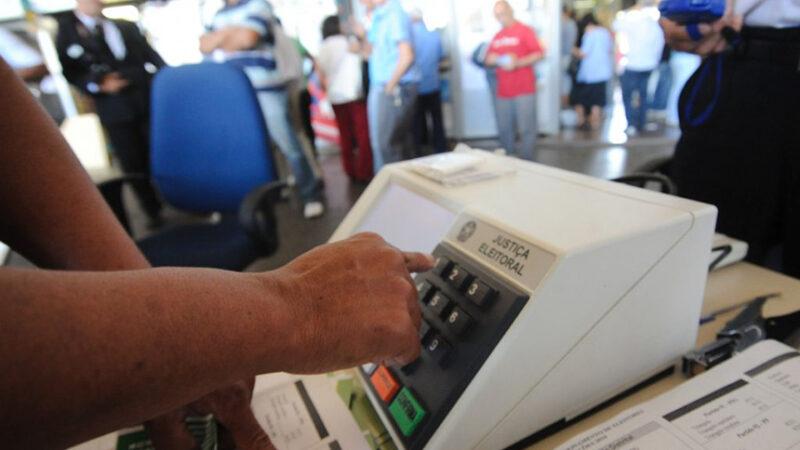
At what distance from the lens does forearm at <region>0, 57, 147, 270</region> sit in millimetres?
520

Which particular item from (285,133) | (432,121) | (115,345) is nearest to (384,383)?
(115,345)

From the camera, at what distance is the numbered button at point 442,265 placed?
483 millimetres

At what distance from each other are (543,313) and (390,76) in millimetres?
2332

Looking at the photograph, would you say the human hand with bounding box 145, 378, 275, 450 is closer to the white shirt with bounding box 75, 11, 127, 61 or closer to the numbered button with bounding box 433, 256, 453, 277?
the numbered button with bounding box 433, 256, 453, 277

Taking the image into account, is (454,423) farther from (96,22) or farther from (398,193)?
(96,22)

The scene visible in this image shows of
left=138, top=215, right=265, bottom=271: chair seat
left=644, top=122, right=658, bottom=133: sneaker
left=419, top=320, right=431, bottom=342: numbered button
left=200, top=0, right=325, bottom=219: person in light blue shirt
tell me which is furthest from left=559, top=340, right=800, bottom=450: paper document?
left=644, top=122, right=658, bottom=133: sneaker

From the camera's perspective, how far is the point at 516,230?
445mm

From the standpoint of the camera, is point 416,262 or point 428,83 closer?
point 416,262

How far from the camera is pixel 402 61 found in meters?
2.47

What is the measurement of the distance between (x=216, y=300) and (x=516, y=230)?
0.28 metres

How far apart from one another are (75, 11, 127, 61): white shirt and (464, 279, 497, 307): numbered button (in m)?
2.75

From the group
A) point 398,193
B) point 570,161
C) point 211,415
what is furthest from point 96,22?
point 570,161

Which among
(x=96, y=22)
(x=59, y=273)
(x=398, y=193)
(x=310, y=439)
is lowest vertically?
(x=310, y=439)

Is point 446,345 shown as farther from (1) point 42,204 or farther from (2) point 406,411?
(1) point 42,204
